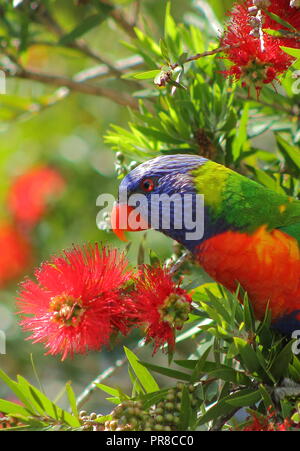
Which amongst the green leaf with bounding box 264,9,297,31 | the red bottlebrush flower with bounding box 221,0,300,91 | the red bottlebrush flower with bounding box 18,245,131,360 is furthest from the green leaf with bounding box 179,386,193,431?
the green leaf with bounding box 264,9,297,31

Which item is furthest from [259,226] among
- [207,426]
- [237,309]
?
[207,426]

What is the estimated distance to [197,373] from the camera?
143 centimetres

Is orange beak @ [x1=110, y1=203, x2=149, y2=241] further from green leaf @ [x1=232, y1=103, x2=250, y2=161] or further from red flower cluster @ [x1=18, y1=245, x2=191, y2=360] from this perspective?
green leaf @ [x1=232, y1=103, x2=250, y2=161]

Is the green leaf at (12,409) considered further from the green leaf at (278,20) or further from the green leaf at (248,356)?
the green leaf at (278,20)

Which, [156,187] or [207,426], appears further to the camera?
[156,187]

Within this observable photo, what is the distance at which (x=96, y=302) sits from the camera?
4.97ft

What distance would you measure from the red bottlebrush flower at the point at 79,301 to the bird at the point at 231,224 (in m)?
0.21

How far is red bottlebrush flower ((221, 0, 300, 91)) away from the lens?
146cm

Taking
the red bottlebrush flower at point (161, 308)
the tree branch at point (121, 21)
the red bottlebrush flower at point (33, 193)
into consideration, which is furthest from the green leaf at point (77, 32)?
the red bottlebrush flower at point (161, 308)

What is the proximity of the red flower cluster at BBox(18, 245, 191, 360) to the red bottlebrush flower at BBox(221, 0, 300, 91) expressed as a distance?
540 millimetres

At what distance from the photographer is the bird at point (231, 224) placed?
5.18 feet

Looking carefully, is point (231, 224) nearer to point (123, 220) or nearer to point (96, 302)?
point (123, 220)

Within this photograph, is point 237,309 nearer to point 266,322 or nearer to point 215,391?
point 266,322

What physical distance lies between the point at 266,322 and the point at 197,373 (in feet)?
0.71
